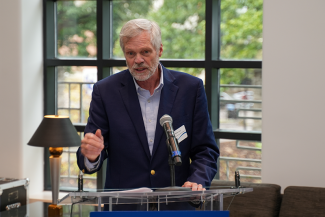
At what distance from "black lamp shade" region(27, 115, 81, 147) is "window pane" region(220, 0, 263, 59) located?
164cm

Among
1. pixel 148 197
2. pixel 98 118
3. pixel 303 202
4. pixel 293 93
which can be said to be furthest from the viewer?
pixel 293 93

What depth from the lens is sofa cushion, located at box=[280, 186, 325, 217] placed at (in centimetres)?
292

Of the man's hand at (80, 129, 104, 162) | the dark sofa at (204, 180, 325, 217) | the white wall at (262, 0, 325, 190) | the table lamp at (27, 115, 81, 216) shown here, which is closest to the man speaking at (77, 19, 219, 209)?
the man's hand at (80, 129, 104, 162)

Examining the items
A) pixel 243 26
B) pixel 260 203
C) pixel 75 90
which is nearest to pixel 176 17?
pixel 243 26

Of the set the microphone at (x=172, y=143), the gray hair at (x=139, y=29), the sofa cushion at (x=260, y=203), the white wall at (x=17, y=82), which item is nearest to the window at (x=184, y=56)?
the white wall at (x=17, y=82)

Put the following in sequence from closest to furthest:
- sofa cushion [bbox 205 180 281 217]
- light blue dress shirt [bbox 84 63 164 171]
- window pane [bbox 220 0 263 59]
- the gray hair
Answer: the gray hair
light blue dress shirt [bbox 84 63 164 171]
sofa cushion [bbox 205 180 281 217]
window pane [bbox 220 0 263 59]

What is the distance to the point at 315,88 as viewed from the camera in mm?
3160

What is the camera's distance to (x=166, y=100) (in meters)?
1.87

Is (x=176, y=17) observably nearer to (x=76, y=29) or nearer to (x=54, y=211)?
(x=76, y=29)

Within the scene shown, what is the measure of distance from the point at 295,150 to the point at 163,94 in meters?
1.76

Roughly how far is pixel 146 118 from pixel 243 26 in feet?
7.35

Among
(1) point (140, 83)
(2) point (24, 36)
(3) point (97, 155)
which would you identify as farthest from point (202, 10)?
(3) point (97, 155)

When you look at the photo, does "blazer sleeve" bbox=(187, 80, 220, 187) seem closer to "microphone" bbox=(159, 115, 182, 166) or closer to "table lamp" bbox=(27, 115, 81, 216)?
"microphone" bbox=(159, 115, 182, 166)

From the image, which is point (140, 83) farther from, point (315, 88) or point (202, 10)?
point (202, 10)
